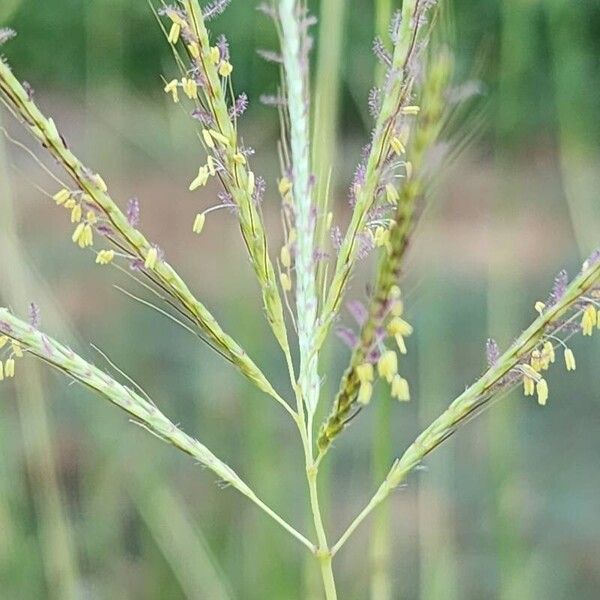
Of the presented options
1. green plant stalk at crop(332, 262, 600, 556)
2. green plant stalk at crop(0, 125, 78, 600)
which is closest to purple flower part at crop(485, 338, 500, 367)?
green plant stalk at crop(332, 262, 600, 556)

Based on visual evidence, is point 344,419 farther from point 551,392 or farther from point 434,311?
point 551,392

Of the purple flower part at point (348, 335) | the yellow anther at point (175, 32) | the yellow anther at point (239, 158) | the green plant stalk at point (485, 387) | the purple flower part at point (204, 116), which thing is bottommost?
the green plant stalk at point (485, 387)

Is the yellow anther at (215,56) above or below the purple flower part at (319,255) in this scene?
above

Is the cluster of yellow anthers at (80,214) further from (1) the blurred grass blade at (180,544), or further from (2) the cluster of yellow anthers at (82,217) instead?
(1) the blurred grass blade at (180,544)

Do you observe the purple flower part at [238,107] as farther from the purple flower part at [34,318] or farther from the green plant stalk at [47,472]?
the green plant stalk at [47,472]

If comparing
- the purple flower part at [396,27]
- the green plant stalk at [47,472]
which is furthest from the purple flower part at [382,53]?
the green plant stalk at [47,472]

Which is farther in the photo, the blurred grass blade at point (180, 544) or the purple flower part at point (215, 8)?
the blurred grass blade at point (180, 544)

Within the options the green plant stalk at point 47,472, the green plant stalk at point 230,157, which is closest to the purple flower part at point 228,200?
the green plant stalk at point 230,157

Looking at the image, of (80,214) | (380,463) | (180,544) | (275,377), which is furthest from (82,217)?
(275,377)
